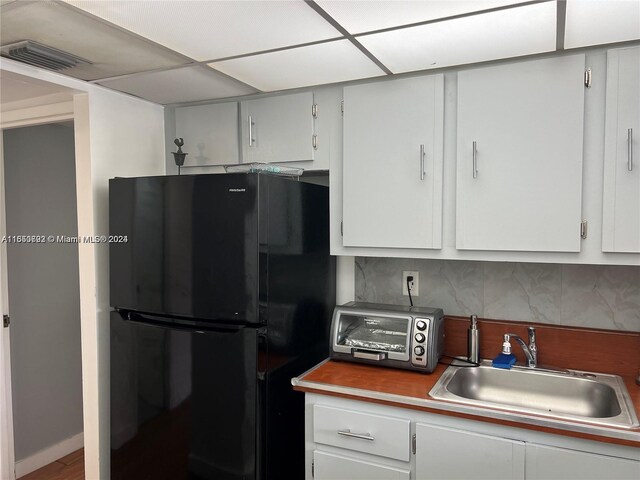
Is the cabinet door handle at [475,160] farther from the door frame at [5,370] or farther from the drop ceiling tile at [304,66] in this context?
the door frame at [5,370]

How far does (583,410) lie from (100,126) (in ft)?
7.80

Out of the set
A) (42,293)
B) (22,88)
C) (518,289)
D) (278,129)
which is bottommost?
(42,293)

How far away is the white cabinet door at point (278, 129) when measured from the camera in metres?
2.28

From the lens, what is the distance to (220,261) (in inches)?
74.7

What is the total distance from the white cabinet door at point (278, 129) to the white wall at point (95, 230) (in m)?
0.61

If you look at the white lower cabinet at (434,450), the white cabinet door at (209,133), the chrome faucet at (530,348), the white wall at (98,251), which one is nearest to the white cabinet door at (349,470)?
the white lower cabinet at (434,450)

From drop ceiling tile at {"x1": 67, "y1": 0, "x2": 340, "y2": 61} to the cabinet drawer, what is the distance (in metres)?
1.37

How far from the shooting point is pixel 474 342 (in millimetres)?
2100

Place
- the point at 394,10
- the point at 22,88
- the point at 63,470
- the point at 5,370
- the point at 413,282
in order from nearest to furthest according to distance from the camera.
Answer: the point at 394,10 < the point at 22,88 < the point at 413,282 < the point at 5,370 < the point at 63,470

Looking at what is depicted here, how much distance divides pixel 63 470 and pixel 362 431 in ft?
7.27

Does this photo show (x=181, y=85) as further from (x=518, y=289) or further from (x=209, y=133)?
(x=518, y=289)

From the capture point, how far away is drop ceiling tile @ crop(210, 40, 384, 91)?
5.80 ft

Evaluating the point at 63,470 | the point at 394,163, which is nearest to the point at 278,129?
the point at 394,163

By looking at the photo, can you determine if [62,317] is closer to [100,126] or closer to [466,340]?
[100,126]
